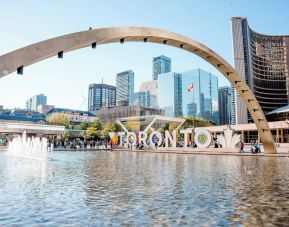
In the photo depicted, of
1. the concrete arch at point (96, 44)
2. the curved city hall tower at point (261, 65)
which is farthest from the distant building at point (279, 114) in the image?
the concrete arch at point (96, 44)

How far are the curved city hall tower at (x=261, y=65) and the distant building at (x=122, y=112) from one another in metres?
45.7

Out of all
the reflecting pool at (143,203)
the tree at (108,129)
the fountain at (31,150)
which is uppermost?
the tree at (108,129)

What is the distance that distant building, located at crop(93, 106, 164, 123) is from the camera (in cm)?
15027

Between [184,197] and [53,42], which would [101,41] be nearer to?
[53,42]

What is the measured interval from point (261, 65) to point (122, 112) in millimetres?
71963

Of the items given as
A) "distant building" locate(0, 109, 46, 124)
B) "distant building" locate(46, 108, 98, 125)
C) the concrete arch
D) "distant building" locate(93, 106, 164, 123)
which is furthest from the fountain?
"distant building" locate(93, 106, 164, 123)

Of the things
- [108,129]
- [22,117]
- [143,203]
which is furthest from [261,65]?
[143,203]

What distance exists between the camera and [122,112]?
512 ft

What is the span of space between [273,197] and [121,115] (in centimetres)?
14841

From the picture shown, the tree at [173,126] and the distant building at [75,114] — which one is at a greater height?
the distant building at [75,114]

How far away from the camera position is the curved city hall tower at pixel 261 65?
426ft

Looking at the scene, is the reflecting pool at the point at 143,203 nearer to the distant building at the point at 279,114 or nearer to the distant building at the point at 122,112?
the distant building at the point at 279,114

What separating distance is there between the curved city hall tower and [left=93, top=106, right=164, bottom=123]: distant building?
4567 cm

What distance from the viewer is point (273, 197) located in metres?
8.56
